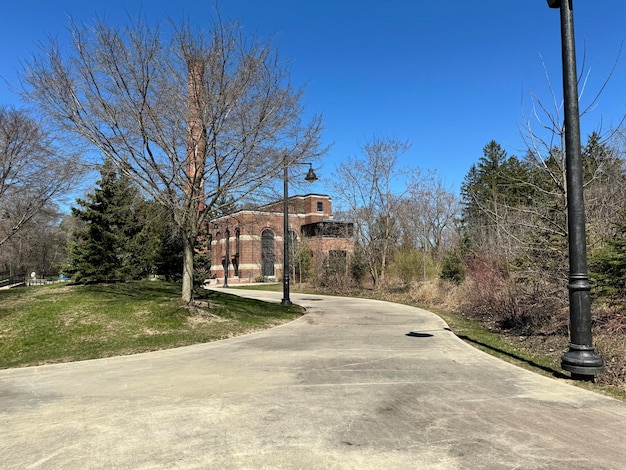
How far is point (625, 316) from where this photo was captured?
8180 millimetres

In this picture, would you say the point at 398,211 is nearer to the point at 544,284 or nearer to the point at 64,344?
the point at 544,284

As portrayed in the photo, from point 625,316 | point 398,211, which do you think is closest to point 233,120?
point 625,316

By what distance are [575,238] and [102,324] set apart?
10.9 m

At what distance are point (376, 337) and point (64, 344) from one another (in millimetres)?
7282

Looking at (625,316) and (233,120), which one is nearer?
(625,316)

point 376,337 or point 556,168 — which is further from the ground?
point 556,168

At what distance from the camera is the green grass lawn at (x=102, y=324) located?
30.9 feet

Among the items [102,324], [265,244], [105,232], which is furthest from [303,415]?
[265,244]

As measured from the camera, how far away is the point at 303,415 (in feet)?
16.1

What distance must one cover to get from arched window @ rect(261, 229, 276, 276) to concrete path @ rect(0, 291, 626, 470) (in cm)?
5107

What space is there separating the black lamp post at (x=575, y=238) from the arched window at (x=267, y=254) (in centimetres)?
5355

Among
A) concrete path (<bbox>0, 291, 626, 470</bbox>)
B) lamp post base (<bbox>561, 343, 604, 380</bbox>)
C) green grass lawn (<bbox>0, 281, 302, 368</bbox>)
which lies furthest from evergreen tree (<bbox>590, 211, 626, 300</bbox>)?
green grass lawn (<bbox>0, 281, 302, 368</bbox>)

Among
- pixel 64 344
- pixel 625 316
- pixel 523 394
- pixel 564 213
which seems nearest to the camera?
pixel 523 394

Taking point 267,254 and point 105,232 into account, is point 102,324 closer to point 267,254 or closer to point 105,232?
point 105,232
